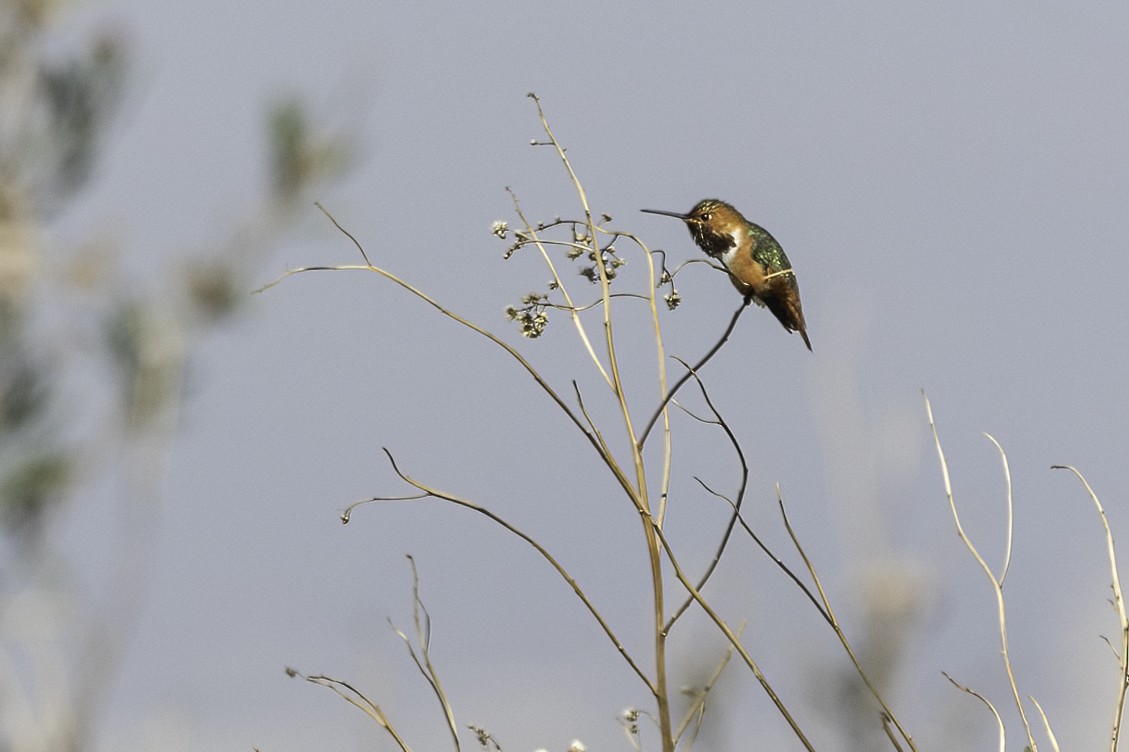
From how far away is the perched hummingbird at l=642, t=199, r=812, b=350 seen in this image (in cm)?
262

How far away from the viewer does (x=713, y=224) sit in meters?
2.66

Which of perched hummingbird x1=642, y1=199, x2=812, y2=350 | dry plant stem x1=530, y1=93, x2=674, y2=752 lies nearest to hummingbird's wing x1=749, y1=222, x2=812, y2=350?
perched hummingbird x1=642, y1=199, x2=812, y2=350

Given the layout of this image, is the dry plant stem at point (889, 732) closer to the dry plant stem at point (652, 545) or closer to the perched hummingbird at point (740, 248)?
the dry plant stem at point (652, 545)

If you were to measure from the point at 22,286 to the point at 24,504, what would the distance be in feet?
3.35

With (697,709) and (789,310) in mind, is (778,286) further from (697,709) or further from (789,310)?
(697,709)

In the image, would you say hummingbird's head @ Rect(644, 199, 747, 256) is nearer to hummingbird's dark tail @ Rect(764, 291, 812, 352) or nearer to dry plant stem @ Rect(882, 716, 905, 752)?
hummingbird's dark tail @ Rect(764, 291, 812, 352)

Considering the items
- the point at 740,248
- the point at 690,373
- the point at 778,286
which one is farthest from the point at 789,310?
the point at 690,373

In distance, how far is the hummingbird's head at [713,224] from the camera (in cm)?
265

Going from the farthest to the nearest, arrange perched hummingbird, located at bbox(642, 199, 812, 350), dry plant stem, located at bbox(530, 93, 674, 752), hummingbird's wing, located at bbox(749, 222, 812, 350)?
hummingbird's wing, located at bbox(749, 222, 812, 350) < perched hummingbird, located at bbox(642, 199, 812, 350) < dry plant stem, located at bbox(530, 93, 674, 752)

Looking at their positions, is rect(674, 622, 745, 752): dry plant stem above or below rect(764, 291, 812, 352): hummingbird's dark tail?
below

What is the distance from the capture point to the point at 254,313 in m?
6.29

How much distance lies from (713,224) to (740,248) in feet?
0.24

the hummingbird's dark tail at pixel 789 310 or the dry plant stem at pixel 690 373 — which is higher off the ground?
the hummingbird's dark tail at pixel 789 310

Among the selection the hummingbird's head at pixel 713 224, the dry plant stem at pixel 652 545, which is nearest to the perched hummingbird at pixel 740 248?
the hummingbird's head at pixel 713 224
